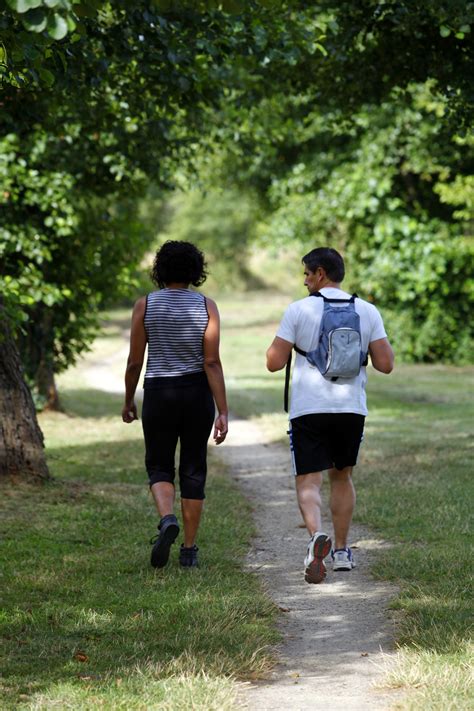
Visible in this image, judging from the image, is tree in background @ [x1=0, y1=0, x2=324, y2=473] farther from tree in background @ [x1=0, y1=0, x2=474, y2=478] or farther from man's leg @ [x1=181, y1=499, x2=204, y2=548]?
man's leg @ [x1=181, y1=499, x2=204, y2=548]

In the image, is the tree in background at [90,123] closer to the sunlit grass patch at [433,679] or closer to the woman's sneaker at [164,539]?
the woman's sneaker at [164,539]

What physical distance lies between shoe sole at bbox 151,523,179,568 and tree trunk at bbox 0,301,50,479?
311 cm

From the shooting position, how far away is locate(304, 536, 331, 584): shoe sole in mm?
5887

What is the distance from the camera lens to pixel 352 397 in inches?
244

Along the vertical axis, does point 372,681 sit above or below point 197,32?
below

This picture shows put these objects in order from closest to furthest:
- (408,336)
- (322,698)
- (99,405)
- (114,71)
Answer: (322,698), (114,71), (99,405), (408,336)

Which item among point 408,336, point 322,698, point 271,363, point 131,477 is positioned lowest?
point 322,698

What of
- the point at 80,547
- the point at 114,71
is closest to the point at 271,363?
the point at 80,547

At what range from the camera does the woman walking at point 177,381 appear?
21.0ft

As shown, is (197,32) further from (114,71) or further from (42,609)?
(42,609)

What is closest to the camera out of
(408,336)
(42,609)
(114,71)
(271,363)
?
(42,609)

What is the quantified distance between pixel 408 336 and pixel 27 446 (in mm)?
18873

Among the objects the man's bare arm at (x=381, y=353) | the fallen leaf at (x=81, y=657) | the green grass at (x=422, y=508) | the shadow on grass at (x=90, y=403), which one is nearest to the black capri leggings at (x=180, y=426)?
the man's bare arm at (x=381, y=353)

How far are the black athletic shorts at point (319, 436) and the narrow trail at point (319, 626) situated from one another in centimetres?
73
